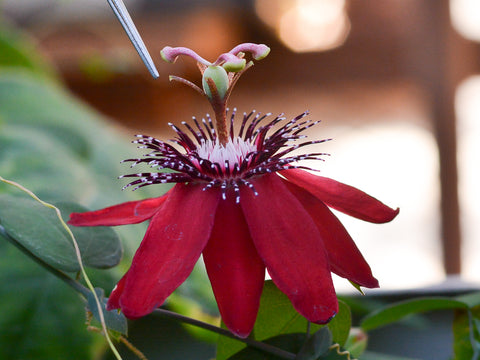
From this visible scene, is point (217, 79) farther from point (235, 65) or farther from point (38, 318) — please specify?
point (38, 318)

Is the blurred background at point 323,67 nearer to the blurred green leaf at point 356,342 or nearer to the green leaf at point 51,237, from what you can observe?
the blurred green leaf at point 356,342

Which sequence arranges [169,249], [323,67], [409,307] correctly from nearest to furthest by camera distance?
[169,249]
[409,307]
[323,67]

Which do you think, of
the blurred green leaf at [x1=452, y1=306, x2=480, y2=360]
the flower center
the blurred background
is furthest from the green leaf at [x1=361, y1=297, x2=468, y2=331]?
the blurred background

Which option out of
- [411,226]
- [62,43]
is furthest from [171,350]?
[411,226]

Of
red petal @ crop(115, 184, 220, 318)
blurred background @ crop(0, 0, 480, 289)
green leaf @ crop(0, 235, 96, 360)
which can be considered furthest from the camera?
blurred background @ crop(0, 0, 480, 289)

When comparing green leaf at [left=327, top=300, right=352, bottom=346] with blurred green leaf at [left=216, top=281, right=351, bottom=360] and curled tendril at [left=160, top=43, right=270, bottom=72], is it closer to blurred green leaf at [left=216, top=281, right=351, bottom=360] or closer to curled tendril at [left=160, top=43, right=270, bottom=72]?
blurred green leaf at [left=216, top=281, right=351, bottom=360]

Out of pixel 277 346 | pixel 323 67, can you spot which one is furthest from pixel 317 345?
pixel 323 67

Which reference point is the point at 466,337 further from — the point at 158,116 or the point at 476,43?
the point at 158,116
